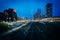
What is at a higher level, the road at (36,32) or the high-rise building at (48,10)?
the high-rise building at (48,10)

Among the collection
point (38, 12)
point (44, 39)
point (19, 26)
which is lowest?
point (44, 39)

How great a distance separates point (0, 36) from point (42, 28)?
179 centimetres

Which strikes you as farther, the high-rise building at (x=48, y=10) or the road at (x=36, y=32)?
the high-rise building at (x=48, y=10)

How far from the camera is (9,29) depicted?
7.61m

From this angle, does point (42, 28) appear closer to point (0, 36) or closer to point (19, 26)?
point (19, 26)

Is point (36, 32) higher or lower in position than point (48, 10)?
lower

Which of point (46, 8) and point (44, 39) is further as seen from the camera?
point (46, 8)

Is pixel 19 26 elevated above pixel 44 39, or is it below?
above

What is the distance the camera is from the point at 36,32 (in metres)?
7.99

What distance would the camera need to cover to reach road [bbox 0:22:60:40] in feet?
24.8

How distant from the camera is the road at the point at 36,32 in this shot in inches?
297

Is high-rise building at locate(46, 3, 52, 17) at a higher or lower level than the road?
higher

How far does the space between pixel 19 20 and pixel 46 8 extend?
1.29 meters

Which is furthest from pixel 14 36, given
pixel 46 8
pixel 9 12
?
pixel 46 8
